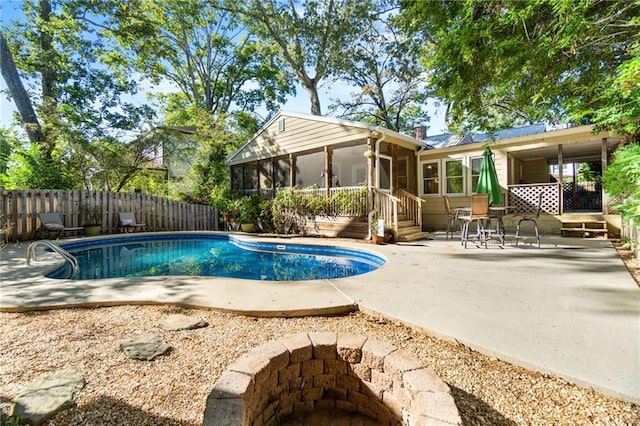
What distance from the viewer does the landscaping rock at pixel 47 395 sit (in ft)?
5.23

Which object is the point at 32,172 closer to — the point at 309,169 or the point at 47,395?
the point at 309,169

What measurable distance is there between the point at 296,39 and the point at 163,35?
8.92 meters

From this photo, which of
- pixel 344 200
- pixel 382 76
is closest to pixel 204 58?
pixel 382 76

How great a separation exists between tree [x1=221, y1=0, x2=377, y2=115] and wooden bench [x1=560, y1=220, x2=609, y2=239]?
1402 cm

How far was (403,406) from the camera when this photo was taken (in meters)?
1.66

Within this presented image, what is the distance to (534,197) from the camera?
9.20 m

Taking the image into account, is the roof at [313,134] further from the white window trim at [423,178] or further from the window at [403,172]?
the window at [403,172]

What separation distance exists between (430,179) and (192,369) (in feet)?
35.7

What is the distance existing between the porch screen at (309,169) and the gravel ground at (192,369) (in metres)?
10.8

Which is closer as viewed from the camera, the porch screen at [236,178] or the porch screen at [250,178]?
the porch screen at [236,178]

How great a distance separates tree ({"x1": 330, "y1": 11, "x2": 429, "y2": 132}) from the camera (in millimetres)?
16938

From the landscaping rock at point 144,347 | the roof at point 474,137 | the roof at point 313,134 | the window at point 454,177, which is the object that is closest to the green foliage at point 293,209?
the roof at point 313,134

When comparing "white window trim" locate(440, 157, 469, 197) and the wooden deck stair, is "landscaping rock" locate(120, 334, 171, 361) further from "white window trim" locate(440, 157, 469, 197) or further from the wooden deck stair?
"white window trim" locate(440, 157, 469, 197)

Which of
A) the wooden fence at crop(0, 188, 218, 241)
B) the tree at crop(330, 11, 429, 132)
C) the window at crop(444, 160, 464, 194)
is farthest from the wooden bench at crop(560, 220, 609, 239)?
the wooden fence at crop(0, 188, 218, 241)
